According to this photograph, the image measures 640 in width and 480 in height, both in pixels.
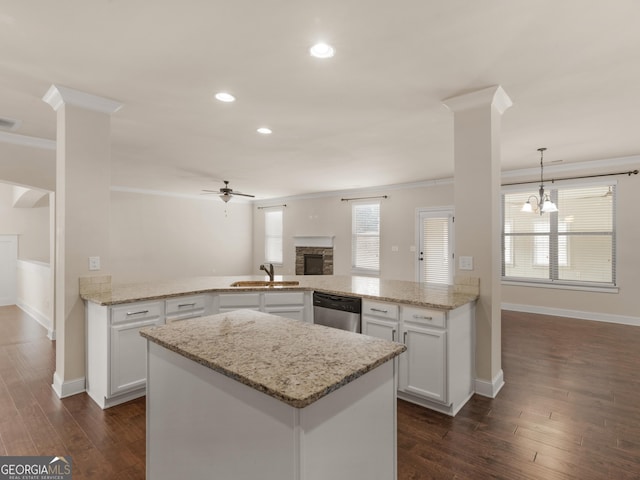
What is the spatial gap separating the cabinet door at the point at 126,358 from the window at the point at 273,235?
6.93 metres

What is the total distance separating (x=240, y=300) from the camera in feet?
11.2

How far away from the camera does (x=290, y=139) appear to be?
414 cm

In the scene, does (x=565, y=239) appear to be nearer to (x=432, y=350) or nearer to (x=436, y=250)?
(x=436, y=250)

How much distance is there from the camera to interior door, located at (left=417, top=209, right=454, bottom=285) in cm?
672

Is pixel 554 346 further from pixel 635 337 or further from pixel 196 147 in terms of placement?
pixel 196 147

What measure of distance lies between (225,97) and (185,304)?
1.95 metres

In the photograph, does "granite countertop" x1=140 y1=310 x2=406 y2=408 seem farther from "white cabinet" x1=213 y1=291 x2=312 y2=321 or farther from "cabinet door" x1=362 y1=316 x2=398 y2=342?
"white cabinet" x1=213 y1=291 x2=312 y2=321

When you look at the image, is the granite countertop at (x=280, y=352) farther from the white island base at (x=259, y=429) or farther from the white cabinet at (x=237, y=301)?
the white cabinet at (x=237, y=301)

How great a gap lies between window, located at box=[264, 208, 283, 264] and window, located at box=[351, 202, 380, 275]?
101 inches

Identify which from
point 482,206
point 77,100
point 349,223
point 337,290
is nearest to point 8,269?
point 77,100

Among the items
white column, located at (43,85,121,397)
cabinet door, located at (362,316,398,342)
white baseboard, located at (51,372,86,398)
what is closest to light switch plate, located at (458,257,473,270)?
cabinet door, located at (362,316,398,342)

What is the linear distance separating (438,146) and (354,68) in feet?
7.96

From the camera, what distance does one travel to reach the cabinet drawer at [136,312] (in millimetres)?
2658

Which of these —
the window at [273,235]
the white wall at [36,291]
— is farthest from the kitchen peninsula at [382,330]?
the window at [273,235]
